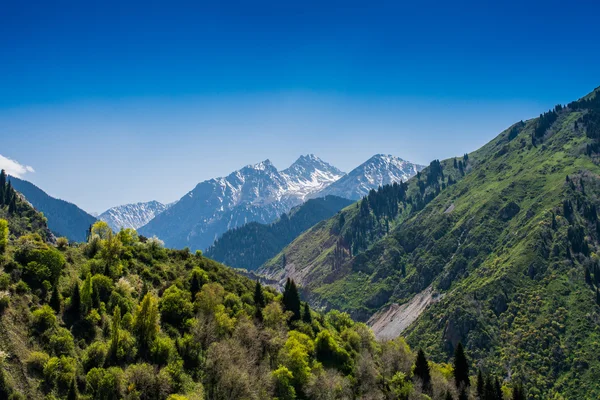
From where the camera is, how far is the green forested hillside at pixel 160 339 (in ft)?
224

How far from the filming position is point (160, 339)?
82.8m

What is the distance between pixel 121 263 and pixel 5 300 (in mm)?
35639

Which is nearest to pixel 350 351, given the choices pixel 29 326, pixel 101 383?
pixel 101 383

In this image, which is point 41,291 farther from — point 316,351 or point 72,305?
point 316,351

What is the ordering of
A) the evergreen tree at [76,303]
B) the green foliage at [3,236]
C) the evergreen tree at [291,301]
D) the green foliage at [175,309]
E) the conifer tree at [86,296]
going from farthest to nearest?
the evergreen tree at [291,301] → the green foliage at [175,309] → the green foliage at [3,236] → the conifer tree at [86,296] → the evergreen tree at [76,303]

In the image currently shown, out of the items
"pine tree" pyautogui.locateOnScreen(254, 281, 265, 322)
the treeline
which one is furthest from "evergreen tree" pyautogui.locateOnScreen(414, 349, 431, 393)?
"pine tree" pyautogui.locateOnScreen(254, 281, 265, 322)

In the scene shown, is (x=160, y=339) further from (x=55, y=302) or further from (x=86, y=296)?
(x=55, y=302)

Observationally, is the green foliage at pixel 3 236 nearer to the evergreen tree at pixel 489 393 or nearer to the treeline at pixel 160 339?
the treeline at pixel 160 339

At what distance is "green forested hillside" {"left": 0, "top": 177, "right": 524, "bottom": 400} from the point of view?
68.2 m

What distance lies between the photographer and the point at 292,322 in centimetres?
12456

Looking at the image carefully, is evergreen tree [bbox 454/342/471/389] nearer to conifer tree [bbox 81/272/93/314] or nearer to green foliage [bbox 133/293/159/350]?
green foliage [bbox 133/293/159/350]

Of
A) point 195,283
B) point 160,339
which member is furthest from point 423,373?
point 160,339

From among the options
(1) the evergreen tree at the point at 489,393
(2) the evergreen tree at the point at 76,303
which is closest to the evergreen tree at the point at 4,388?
(2) the evergreen tree at the point at 76,303

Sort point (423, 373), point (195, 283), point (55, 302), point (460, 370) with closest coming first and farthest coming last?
point (55, 302) < point (195, 283) < point (423, 373) < point (460, 370)
